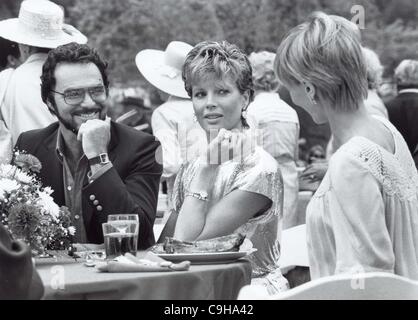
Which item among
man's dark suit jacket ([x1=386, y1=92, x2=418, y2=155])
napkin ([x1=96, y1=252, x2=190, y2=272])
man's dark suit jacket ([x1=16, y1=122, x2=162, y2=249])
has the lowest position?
man's dark suit jacket ([x1=386, y1=92, x2=418, y2=155])

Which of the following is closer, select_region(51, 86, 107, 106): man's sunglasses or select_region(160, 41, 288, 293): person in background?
select_region(160, 41, 288, 293): person in background

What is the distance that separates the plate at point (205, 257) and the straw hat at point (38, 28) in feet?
8.58

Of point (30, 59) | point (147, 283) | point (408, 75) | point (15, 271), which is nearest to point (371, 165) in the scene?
point (147, 283)

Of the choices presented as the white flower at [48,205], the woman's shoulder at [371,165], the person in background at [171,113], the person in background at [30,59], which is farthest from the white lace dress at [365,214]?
the person in background at [171,113]

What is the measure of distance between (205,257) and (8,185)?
27.0 inches

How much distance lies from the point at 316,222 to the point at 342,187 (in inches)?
7.5

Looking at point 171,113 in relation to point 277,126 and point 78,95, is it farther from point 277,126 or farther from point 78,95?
point 78,95

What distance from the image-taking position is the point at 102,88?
3969mm

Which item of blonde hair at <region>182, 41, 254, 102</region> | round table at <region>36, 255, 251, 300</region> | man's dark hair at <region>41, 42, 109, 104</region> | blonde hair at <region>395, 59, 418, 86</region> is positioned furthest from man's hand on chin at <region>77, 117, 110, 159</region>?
blonde hair at <region>395, 59, 418, 86</region>

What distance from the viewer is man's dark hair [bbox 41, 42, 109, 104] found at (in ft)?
13.0

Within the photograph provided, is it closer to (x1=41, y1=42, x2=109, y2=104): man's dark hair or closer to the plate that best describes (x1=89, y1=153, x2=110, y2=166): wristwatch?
(x1=41, y1=42, x2=109, y2=104): man's dark hair

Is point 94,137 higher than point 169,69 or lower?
higher

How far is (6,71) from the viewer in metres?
5.62

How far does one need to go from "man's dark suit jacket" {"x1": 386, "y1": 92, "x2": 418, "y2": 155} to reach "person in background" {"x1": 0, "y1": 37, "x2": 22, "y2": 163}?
2.85 metres
